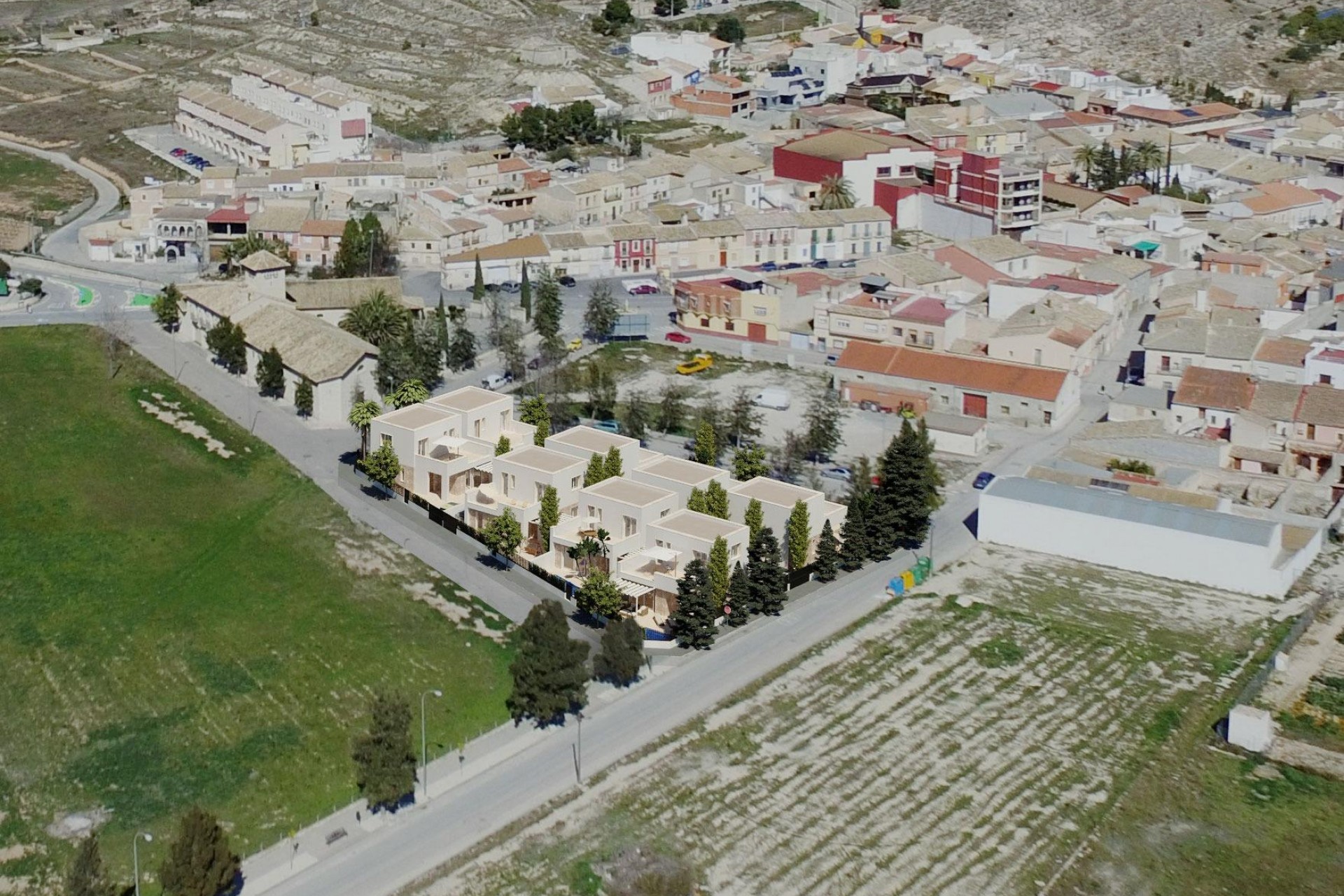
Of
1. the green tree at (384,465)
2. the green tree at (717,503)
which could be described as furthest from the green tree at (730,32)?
the green tree at (717,503)

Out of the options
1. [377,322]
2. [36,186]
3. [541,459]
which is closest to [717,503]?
[541,459]

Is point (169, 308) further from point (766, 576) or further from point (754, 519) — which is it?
point (766, 576)

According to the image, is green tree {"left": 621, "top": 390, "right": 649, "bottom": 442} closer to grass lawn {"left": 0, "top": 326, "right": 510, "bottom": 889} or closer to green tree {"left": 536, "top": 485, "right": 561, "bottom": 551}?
green tree {"left": 536, "top": 485, "right": 561, "bottom": 551}

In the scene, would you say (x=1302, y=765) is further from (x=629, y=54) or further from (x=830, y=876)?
(x=629, y=54)

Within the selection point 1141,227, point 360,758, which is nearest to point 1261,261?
point 1141,227

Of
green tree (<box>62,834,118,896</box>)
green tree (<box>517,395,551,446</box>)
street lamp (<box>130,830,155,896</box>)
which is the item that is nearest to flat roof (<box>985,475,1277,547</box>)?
green tree (<box>517,395,551,446</box>)

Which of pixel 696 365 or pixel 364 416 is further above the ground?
pixel 364 416

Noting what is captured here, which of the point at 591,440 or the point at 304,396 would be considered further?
the point at 304,396
